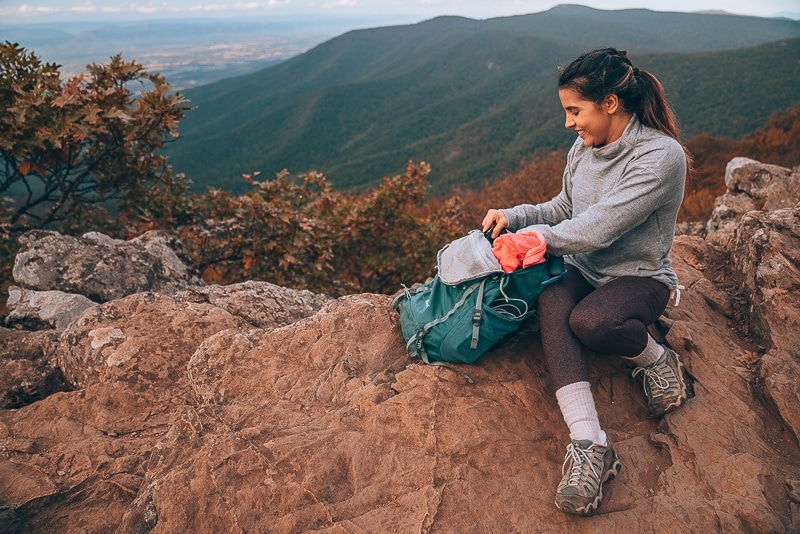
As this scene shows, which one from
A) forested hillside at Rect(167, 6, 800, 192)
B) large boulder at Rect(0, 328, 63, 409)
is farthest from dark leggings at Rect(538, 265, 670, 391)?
forested hillside at Rect(167, 6, 800, 192)

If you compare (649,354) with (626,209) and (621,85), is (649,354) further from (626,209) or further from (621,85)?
(621,85)

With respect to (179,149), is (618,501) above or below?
above

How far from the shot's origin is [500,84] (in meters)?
131

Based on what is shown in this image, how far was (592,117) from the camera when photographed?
298 centimetres

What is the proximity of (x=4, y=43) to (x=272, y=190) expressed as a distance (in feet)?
11.4

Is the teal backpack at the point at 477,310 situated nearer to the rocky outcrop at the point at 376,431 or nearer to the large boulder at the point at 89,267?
the rocky outcrop at the point at 376,431

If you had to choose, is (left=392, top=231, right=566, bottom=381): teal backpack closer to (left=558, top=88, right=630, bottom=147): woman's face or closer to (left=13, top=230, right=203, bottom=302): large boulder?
(left=558, top=88, right=630, bottom=147): woman's face

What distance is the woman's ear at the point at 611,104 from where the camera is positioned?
9.53ft

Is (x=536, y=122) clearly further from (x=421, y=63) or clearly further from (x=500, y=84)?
(x=421, y=63)

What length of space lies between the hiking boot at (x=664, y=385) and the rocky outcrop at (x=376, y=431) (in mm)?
87

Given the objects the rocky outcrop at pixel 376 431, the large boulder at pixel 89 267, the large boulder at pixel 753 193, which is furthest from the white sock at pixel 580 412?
the large boulder at pixel 89 267

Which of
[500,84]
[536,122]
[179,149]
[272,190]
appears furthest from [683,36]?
[272,190]

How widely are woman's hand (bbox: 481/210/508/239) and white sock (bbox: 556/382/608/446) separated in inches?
42.9

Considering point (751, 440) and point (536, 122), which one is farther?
point (536, 122)
